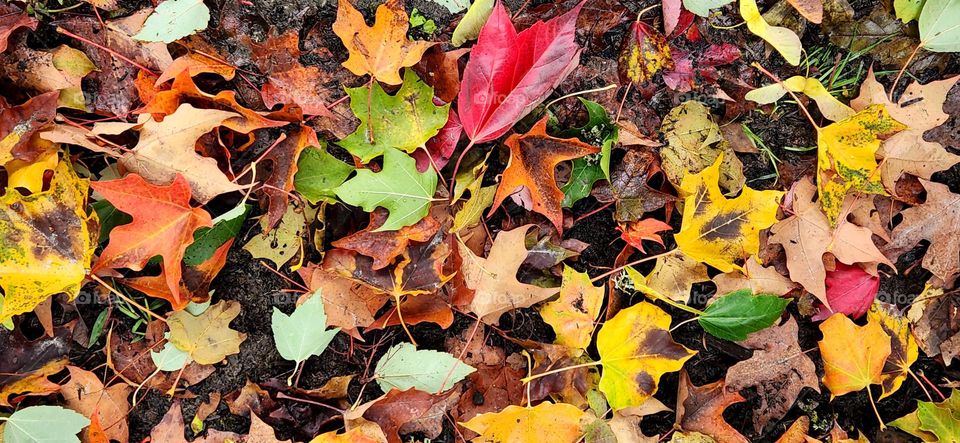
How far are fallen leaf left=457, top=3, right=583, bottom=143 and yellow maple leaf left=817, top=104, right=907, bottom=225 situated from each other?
67 centimetres

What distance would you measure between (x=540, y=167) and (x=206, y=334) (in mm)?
859

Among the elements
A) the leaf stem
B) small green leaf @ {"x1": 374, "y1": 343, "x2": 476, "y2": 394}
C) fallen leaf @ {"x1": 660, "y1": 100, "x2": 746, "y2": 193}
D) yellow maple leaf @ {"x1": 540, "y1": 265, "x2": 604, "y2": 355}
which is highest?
fallen leaf @ {"x1": 660, "y1": 100, "x2": 746, "y2": 193}

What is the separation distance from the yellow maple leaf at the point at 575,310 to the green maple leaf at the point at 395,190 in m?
0.37

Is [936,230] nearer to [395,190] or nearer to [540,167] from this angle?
[540,167]

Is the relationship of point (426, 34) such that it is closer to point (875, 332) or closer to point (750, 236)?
point (750, 236)

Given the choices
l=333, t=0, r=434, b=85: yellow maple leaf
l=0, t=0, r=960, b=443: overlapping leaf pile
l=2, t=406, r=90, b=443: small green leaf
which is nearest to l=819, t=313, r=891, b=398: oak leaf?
l=0, t=0, r=960, b=443: overlapping leaf pile

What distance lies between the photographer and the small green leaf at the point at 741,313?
142 centimetres

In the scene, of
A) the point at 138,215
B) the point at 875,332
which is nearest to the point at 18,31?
the point at 138,215

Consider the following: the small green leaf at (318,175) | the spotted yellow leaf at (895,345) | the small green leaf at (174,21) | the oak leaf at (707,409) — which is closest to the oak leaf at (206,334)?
the small green leaf at (318,175)

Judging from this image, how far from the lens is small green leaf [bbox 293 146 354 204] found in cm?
Answer: 136

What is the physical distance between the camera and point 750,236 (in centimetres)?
139

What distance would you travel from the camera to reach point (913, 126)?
1.47 meters

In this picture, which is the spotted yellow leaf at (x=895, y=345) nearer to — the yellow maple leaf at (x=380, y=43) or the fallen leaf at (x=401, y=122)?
the fallen leaf at (x=401, y=122)

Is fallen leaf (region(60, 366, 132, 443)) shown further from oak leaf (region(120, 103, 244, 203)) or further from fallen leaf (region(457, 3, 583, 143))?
fallen leaf (region(457, 3, 583, 143))
